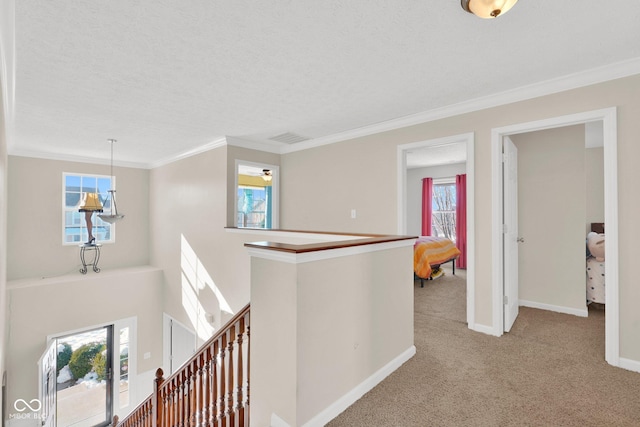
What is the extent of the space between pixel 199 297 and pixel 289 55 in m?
4.33

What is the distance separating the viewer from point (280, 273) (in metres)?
1.70

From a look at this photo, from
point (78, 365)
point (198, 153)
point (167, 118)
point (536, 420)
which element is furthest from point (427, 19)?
point (78, 365)

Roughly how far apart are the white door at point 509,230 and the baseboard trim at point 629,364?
83 centimetres

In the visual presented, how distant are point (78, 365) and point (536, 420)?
7.26 meters

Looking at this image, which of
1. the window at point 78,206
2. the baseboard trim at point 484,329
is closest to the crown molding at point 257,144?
the window at point 78,206

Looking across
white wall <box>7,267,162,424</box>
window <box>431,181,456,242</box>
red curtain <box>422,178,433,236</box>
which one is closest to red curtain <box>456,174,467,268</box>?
window <box>431,181,456,242</box>

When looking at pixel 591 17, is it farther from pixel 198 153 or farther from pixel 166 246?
pixel 166 246

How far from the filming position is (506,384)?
2117 millimetres

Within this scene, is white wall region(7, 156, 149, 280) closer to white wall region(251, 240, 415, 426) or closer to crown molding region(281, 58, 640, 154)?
crown molding region(281, 58, 640, 154)

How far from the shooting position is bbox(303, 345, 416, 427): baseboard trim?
1.74 meters

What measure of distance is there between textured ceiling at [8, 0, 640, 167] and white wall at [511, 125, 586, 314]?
136cm

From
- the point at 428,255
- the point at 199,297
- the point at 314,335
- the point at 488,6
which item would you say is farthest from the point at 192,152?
the point at 488,6

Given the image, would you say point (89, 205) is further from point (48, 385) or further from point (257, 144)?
point (48, 385)

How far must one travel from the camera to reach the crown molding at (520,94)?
238 centimetres
